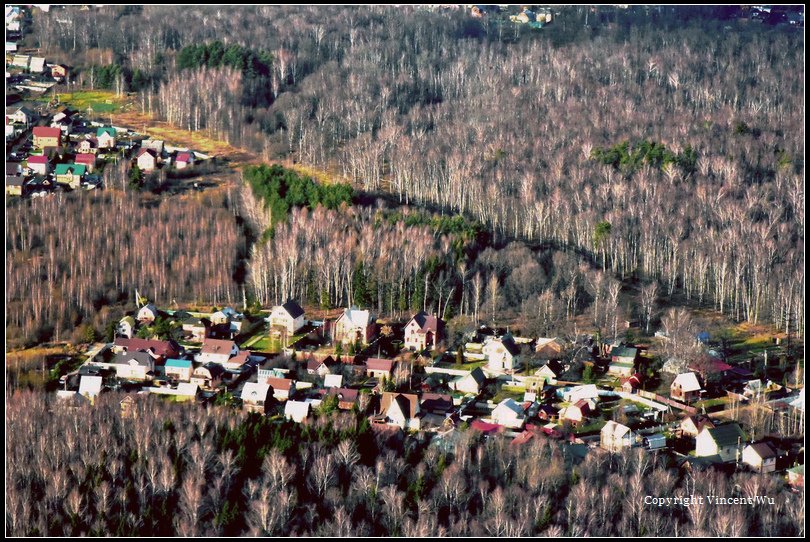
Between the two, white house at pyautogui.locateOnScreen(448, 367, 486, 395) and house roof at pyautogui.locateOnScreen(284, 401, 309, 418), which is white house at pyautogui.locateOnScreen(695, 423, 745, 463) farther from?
house roof at pyautogui.locateOnScreen(284, 401, 309, 418)

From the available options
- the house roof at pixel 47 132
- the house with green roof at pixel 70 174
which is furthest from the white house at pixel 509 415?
the house roof at pixel 47 132

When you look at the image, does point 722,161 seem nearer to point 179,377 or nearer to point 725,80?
point 725,80

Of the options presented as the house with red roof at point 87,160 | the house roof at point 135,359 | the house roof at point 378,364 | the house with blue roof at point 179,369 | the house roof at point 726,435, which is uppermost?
the house with red roof at point 87,160

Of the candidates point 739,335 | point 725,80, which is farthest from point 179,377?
point 725,80

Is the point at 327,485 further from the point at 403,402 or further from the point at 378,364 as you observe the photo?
the point at 378,364

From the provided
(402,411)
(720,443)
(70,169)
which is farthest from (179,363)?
(70,169)

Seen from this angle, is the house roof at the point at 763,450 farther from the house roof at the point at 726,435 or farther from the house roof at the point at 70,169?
the house roof at the point at 70,169

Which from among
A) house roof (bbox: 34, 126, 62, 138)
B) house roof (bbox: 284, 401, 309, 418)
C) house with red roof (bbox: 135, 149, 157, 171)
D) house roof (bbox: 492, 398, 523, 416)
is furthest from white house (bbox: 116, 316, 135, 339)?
house roof (bbox: 34, 126, 62, 138)
